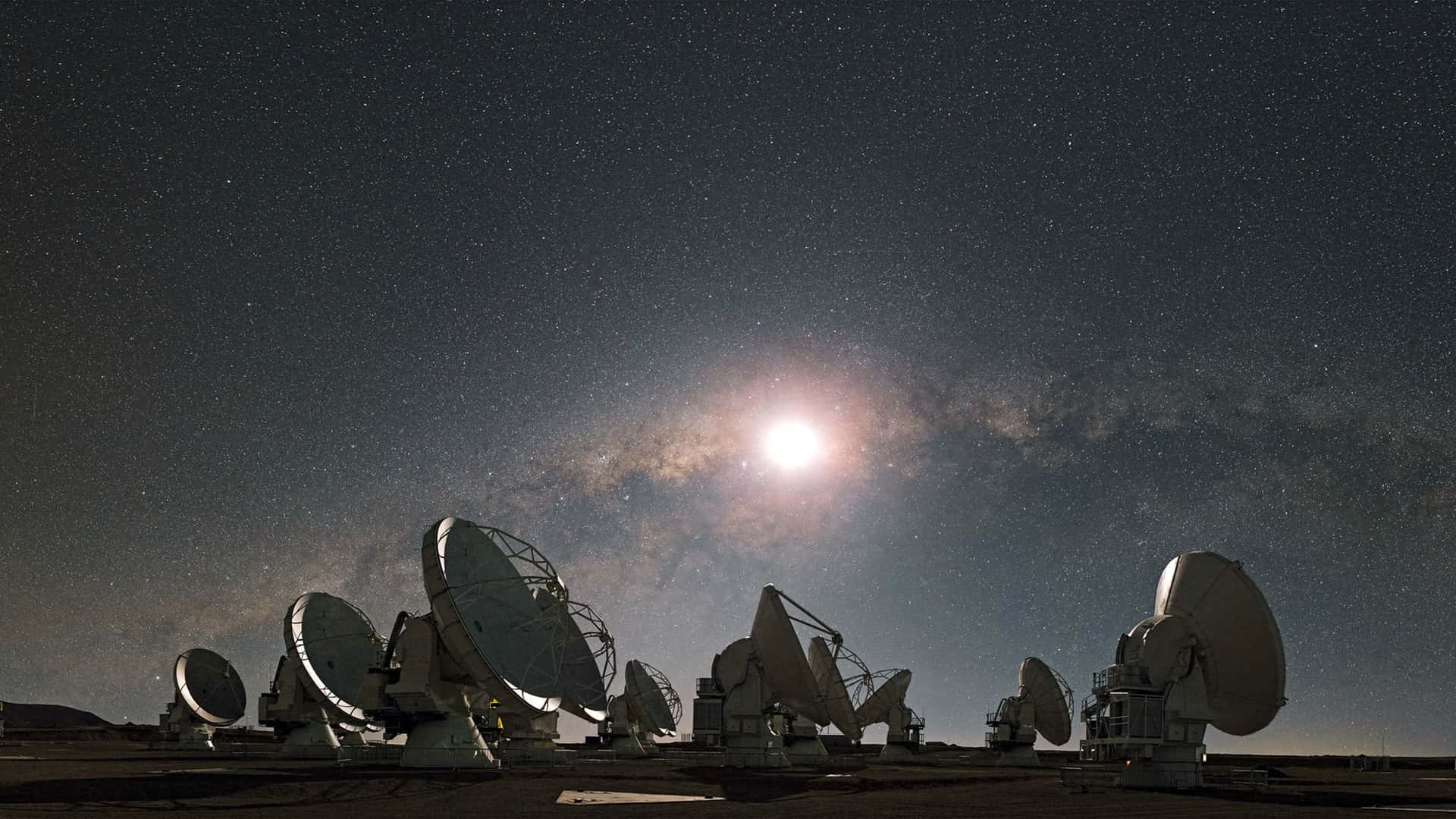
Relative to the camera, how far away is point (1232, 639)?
32156mm

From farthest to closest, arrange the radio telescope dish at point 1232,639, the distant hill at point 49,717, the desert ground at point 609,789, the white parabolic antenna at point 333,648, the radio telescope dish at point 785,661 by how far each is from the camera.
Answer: the distant hill at point 49,717 < the white parabolic antenna at point 333,648 < the radio telescope dish at point 785,661 < the radio telescope dish at point 1232,639 < the desert ground at point 609,789

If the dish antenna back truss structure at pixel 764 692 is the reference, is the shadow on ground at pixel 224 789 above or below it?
below

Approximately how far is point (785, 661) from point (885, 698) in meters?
21.8

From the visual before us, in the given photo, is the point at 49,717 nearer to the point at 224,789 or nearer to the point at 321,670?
the point at 321,670

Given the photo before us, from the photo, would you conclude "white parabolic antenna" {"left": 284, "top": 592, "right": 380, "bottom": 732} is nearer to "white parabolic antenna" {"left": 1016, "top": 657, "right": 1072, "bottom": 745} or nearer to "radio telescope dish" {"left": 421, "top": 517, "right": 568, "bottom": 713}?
"radio telescope dish" {"left": 421, "top": 517, "right": 568, "bottom": 713}

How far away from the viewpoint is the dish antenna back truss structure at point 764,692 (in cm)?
4053

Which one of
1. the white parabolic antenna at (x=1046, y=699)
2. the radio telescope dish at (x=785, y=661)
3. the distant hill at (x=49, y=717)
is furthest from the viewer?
the distant hill at (x=49, y=717)

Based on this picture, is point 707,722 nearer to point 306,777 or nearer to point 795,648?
point 795,648

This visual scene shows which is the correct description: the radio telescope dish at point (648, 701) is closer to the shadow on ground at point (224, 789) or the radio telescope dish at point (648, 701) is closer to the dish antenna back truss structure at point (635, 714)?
the dish antenna back truss structure at point (635, 714)

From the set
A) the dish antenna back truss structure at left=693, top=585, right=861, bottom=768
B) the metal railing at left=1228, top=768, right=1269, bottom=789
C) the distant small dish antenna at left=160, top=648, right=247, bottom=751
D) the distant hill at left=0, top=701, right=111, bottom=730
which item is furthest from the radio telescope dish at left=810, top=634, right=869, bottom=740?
the distant hill at left=0, top=701, right=111, bottom=730

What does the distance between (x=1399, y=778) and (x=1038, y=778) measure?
776 inches

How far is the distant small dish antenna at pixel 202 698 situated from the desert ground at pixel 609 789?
14.9 m

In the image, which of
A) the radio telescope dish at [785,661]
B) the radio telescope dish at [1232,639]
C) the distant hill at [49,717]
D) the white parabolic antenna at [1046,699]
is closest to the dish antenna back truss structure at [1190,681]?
the radio telescope dish at [1232,639]

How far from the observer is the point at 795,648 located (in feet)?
132
